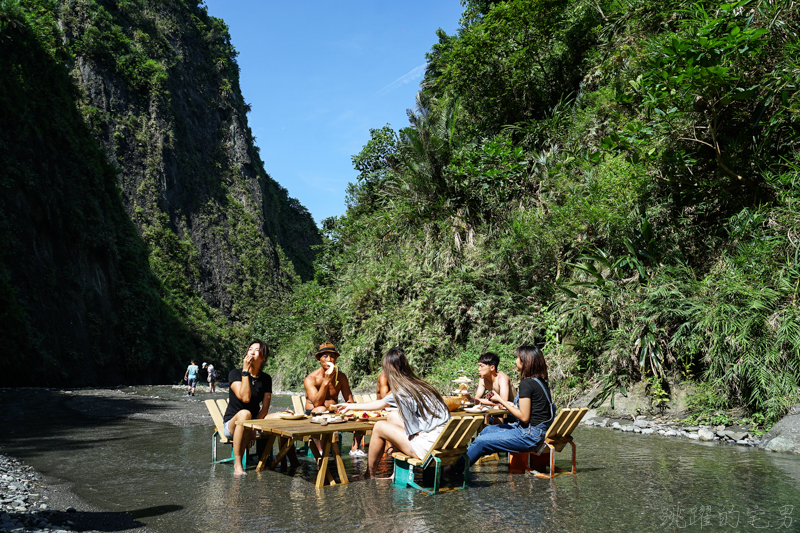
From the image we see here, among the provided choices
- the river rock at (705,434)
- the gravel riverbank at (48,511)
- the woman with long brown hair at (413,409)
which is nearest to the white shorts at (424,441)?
the woman with long brown hair at (413,409)

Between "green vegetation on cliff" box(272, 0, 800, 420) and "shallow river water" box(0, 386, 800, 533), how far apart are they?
215cm

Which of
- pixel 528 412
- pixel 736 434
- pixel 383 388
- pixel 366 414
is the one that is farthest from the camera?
pixel 736 434

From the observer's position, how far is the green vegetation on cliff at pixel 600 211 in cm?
820

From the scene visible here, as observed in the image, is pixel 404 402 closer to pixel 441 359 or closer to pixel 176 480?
pixel 176 480

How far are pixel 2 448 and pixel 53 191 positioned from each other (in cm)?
2394

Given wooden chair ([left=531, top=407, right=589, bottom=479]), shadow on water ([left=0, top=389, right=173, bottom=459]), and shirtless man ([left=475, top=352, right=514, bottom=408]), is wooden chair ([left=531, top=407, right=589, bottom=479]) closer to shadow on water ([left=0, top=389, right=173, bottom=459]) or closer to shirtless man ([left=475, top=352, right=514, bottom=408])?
shirtless man ([left=475, top=352, right=514, bottom=408])

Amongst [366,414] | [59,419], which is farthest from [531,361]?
[59,419]

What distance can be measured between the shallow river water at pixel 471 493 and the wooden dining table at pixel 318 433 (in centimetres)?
18

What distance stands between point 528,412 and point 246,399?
295 cm

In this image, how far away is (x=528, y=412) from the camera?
5.22m

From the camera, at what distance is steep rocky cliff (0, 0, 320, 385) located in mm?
24656

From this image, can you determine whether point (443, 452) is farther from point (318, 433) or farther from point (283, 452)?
point (283, 452)

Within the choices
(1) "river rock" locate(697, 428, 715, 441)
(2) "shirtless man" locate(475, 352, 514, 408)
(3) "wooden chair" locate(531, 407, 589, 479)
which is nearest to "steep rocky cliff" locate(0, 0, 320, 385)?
(2) "shirtless man" locate(475, 352, 514, 408)

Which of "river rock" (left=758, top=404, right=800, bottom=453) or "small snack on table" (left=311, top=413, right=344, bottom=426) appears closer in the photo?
"small snack on table" (left=311, top=413, right=344, bottom=426)
